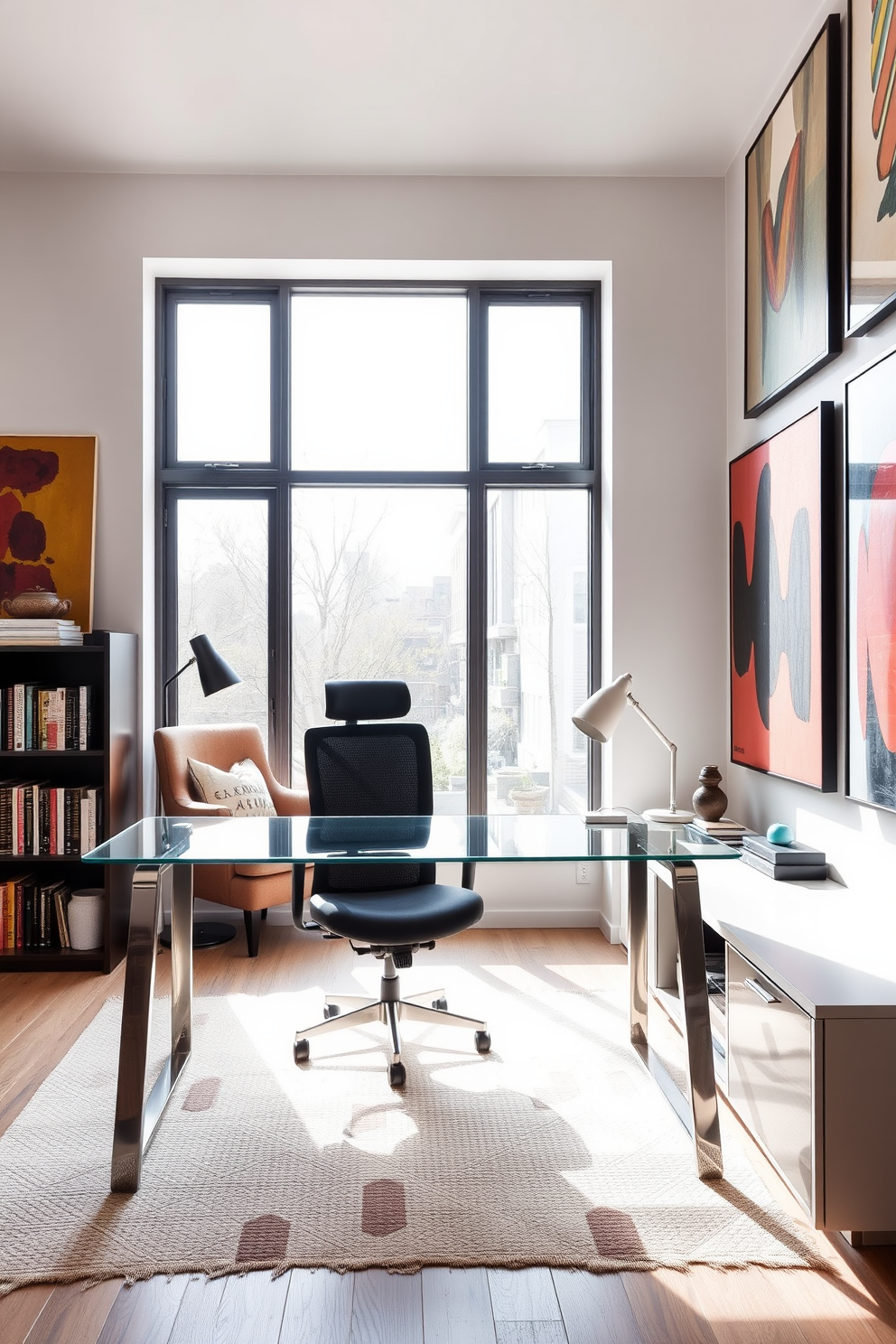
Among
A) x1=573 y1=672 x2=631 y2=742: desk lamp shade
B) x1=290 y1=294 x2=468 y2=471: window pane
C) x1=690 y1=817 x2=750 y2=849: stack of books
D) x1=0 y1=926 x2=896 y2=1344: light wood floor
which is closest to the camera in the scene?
x1=0 y1=926 x2=896 y2=1344: light wood floor

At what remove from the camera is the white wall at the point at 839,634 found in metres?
2.49

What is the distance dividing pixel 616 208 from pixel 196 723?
9.99ft

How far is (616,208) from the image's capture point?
154 inches

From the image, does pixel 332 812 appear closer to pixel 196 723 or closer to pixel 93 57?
pixel 196 723

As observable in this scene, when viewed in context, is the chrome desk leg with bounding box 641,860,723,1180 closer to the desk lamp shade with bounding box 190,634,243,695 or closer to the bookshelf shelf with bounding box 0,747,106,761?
the desk lamp shade with bounding box 190,634,243,695

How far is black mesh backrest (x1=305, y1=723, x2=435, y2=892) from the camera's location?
282 centimetres

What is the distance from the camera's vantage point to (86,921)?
3549mm

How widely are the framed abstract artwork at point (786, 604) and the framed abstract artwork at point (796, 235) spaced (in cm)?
24

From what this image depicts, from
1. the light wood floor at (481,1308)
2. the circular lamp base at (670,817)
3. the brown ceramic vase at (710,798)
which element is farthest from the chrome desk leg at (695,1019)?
the brown ceramic vase at (710,798)

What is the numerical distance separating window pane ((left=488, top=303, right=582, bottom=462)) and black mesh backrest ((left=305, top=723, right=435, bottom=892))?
1815 mm

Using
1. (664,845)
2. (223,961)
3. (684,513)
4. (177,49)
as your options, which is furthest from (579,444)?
(223,961)

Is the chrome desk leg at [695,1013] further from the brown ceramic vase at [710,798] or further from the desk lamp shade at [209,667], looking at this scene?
the desk lamp shade at [209,667]

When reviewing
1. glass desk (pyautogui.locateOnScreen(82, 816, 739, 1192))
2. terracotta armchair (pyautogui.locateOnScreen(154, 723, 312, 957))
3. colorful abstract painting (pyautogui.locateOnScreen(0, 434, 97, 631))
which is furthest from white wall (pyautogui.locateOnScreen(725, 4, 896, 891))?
colorful abstract painting (pyautogui.locateOnScreen(0, 434, 97, 631))

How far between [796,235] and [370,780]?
234cm
